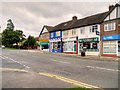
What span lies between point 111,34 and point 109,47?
225 centimetres

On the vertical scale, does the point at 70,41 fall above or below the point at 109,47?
above

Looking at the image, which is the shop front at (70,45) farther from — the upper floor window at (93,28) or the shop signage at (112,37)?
the shop signage at (112,37)

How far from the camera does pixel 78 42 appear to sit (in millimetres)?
38156

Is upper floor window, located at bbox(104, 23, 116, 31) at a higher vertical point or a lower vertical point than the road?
higher

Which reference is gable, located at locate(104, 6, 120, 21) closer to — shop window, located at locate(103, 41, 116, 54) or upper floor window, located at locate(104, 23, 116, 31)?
upper floor window, located at locate(104, 23, 116, 31)

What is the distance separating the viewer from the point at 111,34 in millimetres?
30266

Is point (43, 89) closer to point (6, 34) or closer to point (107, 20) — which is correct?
Answer: point (107, 20)

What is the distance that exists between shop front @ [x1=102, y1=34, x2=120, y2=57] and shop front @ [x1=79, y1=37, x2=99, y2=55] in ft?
5.64

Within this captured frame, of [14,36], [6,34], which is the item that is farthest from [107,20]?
[6,34]

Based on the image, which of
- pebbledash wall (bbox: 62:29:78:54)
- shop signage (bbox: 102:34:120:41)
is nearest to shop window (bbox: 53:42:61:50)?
pebbledash wall (bbox: 62:29:78:54)

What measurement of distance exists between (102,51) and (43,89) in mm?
26097

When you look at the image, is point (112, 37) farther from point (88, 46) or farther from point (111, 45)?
point (88, 46)

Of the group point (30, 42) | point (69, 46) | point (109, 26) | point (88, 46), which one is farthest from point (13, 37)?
point (109, 26)

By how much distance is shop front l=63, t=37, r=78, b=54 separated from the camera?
3931 centimetres
